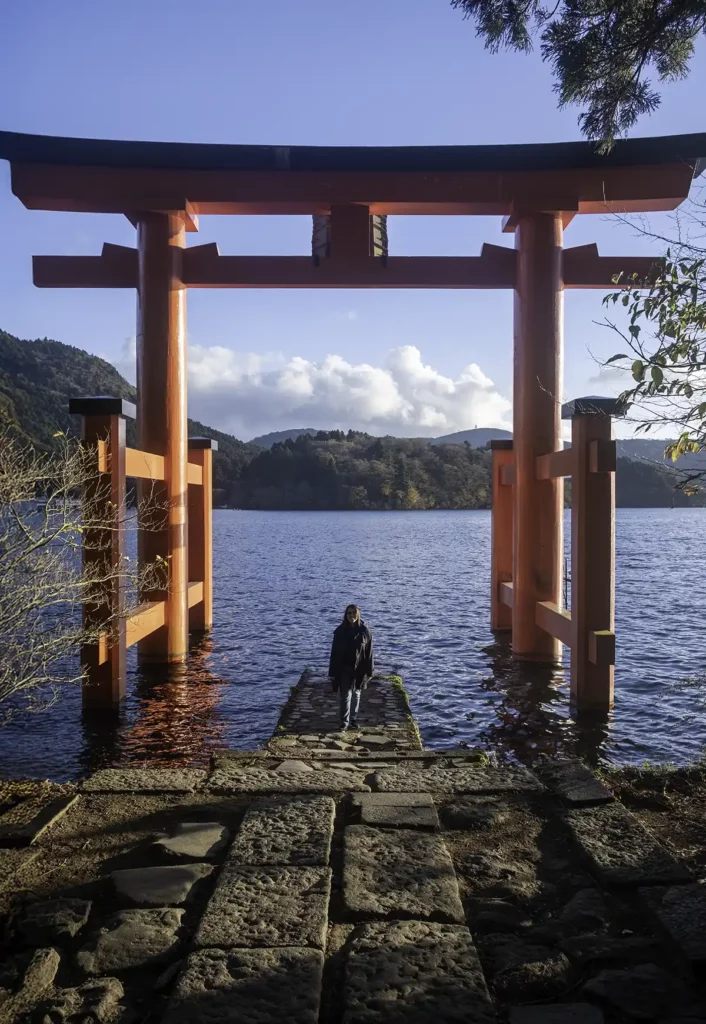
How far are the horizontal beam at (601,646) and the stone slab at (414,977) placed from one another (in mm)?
7345

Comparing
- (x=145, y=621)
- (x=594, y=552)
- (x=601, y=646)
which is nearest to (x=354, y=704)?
(x=601, y=646)

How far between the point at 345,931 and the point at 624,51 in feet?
17.1

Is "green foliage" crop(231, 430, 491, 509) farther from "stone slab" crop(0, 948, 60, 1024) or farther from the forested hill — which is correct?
"stone slab" crop(0, 948, 60, 1024)

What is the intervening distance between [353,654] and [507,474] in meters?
7.20

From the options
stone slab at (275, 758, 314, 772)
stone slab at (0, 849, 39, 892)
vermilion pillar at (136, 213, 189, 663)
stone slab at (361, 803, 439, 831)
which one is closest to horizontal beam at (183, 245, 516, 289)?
vermilion pillar at (136, 213, 189, 663)

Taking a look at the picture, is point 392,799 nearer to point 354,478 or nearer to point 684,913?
point 684,913

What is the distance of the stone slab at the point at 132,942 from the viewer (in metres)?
2.96

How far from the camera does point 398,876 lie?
3.63 meters

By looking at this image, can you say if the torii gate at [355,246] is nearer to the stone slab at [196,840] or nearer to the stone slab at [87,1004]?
the stone slab at [196,840]

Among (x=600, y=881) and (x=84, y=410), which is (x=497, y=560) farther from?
(x=600, y=881)

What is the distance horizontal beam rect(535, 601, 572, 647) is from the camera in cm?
1088

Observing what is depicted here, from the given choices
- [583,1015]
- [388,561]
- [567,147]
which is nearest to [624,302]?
[583,1015]

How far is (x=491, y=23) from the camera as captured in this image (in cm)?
495

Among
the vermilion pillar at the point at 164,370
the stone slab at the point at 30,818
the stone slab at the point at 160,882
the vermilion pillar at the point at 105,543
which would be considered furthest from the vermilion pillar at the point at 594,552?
the stone slab at the point at 160,882
